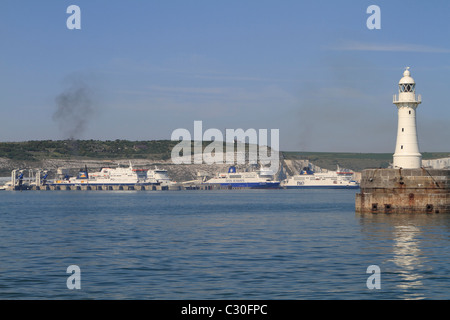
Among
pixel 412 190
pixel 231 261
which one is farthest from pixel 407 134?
pixel 231 261

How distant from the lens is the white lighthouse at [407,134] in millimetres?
48562

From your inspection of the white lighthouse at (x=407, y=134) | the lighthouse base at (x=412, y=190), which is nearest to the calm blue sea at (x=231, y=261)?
the lighthouse base at (x=412, y=190)

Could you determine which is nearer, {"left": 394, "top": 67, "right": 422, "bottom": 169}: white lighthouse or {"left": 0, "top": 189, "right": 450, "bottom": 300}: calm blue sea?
{"left": 0, "top": 189, "right": 450, "bottom": 300}: calm blue sea

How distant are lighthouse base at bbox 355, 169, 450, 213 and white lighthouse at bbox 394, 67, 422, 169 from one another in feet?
5.37

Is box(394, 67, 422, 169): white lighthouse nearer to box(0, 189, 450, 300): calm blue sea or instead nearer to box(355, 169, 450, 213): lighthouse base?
box(355, 169, 450, 213): lighthouse base

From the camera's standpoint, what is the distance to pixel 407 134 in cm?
4869

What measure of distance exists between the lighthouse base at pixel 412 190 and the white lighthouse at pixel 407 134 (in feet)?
5.37

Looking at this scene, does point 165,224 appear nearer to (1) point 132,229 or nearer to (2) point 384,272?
(1) point 132,229

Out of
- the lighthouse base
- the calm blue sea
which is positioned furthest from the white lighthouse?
the calm blue sea

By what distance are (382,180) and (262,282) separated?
99.1 ft

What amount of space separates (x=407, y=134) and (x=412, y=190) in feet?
15.6

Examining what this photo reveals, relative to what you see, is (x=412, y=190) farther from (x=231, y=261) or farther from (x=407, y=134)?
(x=231, y=261)

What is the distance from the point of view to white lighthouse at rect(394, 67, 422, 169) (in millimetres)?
48562
